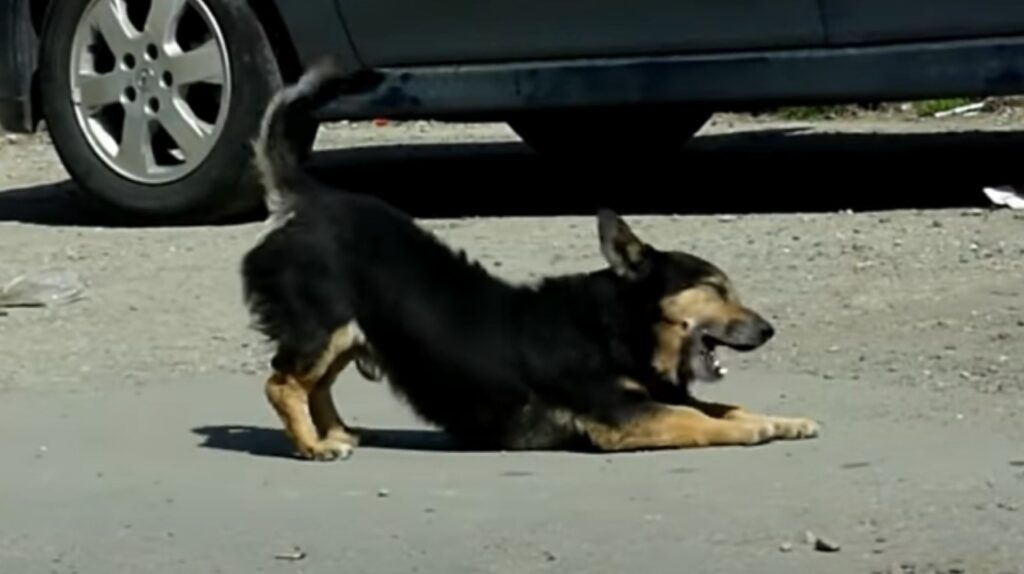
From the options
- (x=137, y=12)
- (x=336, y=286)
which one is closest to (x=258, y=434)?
(x=336, y=286)

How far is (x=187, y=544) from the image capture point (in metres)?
5.76

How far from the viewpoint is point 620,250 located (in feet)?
21.9

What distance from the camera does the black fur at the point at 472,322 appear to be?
21.5 feet

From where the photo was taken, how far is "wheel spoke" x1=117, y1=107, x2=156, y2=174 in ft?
32.4

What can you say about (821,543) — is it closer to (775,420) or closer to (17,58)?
(775,420)

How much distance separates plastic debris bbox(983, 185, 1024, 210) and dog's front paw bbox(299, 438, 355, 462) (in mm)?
3532

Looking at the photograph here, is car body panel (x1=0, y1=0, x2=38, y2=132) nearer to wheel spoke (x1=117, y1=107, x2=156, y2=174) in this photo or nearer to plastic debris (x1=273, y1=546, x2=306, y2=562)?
wheel spoke (x1=117, y1=107, x2=156, y2=174)

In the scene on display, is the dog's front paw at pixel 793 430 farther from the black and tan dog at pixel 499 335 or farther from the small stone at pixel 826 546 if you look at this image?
the small stone at pixel 826 546

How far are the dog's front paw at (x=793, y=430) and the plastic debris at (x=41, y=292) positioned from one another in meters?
3.02

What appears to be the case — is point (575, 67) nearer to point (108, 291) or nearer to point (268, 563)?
point (108, 291)

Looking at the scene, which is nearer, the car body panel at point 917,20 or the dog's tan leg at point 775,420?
the dog's tan leg at point 775,420

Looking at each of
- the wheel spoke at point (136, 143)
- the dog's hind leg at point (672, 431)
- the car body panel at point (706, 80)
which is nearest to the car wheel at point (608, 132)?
the car body panel at point (706, 80)

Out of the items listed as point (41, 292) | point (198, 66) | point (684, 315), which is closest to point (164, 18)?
point (198, 66)

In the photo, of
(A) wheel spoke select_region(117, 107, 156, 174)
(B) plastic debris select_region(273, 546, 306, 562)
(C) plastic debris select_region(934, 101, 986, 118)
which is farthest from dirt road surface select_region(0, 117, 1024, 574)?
(C) plastic debris select_region(934, 101, 986, 118)
